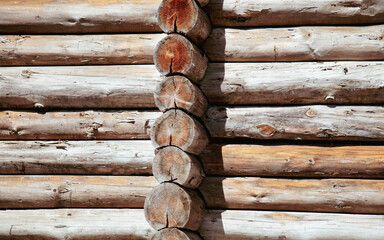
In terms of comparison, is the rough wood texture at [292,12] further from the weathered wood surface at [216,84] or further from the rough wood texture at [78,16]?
the rough wood texture at [78,16]

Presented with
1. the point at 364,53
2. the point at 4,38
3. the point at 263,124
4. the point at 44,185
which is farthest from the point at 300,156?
the point at 4,38

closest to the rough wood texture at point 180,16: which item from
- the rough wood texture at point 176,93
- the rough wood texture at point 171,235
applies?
the rough wood texture at point 176,93

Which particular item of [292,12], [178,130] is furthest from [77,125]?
[292,12]

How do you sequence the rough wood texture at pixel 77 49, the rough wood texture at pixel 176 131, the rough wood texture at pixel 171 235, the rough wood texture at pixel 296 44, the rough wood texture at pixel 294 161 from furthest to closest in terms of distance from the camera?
the rough wood texture at pixel 77 49 → the rough wood texture at pixel 296 44 → the rough wood texture at pixel 294 161 → the rough wood texture at pixel 176 131 → the rough wood texture at pixel 171 235

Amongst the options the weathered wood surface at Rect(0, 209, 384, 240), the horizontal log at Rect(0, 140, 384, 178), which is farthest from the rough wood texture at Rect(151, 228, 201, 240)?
the horizontal log at Rect(0, 140, 384, 178)

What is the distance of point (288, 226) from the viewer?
3.92 metres

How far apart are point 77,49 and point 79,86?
0.38 m

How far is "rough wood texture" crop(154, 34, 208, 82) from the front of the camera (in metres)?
3.74

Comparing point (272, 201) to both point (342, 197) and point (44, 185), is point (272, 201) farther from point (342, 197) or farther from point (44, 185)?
point (44, 185)

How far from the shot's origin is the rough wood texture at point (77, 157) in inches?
165

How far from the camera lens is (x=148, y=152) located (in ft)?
13.7

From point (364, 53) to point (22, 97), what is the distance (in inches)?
128

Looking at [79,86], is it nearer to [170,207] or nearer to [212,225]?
[170,207]

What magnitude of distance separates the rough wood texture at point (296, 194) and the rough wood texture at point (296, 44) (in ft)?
3.70
